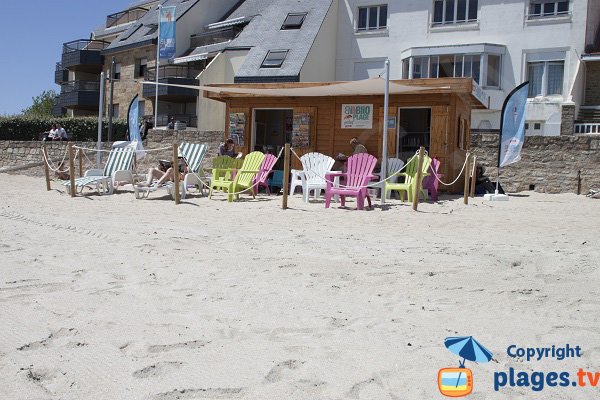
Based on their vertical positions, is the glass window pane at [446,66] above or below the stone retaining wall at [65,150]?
above

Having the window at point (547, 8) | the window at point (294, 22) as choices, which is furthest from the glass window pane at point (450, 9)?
the window at point (294, 22)

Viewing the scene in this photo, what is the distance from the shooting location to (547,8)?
900 inches

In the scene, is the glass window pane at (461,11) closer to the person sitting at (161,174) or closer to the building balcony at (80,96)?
the person sitting at (161,174)

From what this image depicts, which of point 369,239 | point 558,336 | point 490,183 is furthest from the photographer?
point 490,183

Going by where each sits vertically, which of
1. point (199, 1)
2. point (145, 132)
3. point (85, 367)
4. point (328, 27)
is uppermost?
point (199, 1)

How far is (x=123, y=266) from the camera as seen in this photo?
5559mm

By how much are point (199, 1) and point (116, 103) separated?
23.1ft

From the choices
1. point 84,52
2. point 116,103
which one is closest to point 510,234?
point 116,103

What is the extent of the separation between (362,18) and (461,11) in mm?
4051

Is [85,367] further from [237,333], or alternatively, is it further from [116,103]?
[116,103]

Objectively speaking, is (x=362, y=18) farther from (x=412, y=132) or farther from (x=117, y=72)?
(x=117, y=72)

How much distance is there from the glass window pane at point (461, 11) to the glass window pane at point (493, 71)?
2.05 m

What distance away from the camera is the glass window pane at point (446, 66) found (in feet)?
79.6

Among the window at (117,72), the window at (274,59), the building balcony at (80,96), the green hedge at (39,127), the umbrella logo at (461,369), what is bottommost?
the umbrella logo at (461,369)
